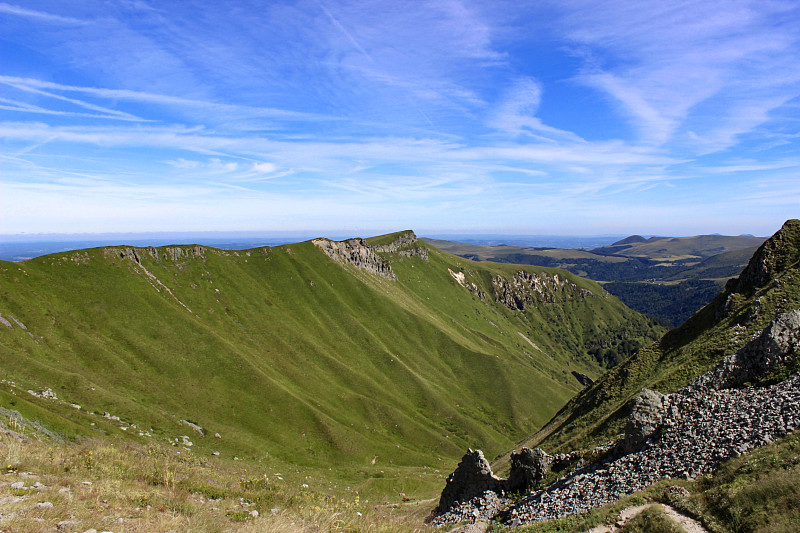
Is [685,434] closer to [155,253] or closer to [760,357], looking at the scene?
[760,357]

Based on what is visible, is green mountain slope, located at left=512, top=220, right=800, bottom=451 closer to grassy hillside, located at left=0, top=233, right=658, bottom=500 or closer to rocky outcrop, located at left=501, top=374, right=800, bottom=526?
rocky outcrop, located at left=501, top=374, right=800, bottom=526

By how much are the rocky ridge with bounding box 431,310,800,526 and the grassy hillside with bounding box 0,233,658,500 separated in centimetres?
4346

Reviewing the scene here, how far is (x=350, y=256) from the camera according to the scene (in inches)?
7461

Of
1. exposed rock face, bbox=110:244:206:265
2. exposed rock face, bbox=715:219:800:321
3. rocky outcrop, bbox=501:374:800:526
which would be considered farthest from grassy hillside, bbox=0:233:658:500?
exposed rock face, bbox=715:219:800:321

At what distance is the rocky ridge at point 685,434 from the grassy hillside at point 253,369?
143 ft

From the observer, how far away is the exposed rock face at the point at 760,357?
26141 millimetres

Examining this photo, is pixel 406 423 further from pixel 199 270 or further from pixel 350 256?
pixel 350 256

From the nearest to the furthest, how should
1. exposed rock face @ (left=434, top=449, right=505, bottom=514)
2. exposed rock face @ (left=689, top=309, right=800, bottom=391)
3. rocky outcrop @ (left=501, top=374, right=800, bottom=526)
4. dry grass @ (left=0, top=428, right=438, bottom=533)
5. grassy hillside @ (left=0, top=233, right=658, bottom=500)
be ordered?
dry grass @ (left=0, top=428, right=438, bottom=533) → rocky outcrop @ (left=501, top=374, right=800, bottom=526) → exposed rock face @ (left=689, top=309, right=800, bottom=391) → exposed rock face @ (left=434, top=449, right=505, bottom=514) → grassy hillside @ (left=0, top=233, right=658, bottom=500)

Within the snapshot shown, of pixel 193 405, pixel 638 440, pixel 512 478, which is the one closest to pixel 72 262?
pixel 193 405

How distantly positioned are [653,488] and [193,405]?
77.2 m

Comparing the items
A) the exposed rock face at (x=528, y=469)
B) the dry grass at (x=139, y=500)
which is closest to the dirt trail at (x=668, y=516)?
the dry grass at (x=139, y=500)

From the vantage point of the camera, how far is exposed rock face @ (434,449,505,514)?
31791 mm

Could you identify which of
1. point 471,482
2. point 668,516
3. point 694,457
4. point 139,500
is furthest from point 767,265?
point 139,500

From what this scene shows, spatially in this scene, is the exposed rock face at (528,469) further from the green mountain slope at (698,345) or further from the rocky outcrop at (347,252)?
the rocky outcrop at (347,252)
